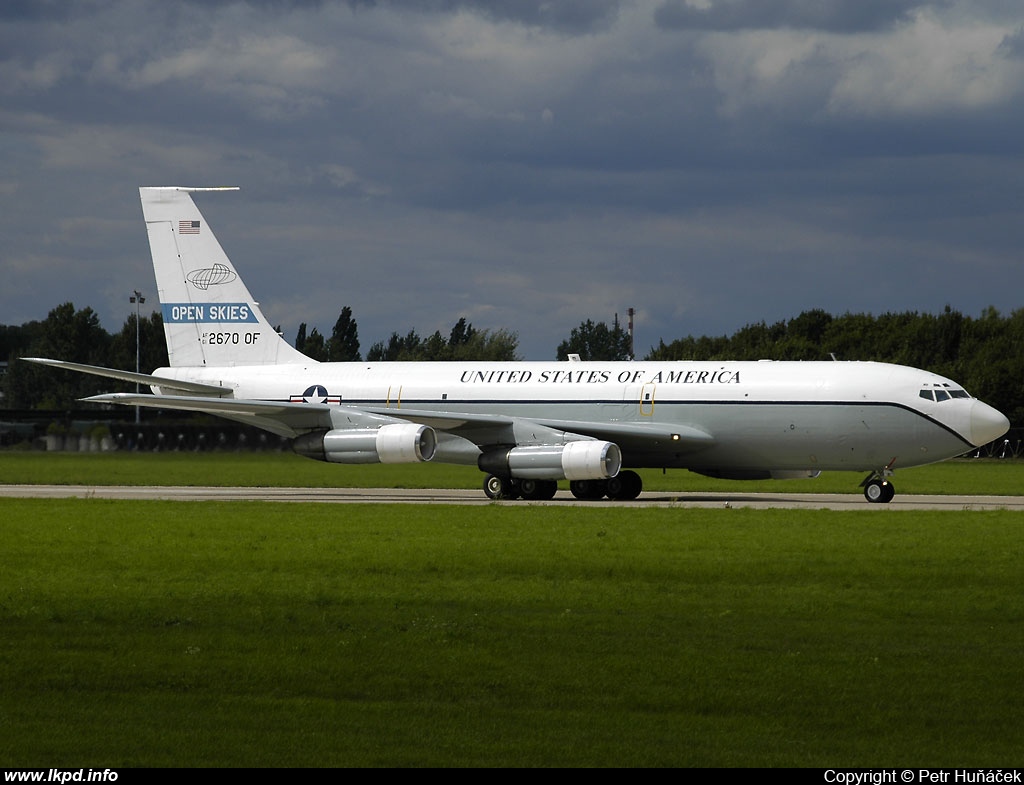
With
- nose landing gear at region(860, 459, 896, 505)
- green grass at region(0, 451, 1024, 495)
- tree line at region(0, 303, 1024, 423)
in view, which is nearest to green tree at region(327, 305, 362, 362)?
tree line at region(0, 303, 1024, 423)

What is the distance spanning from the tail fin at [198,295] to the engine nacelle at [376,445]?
6465mm

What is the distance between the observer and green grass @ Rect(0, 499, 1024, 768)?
29.3 ft

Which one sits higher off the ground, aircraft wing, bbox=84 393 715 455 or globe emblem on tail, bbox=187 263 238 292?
globe emblem on tail, bbox=187 263 238 292

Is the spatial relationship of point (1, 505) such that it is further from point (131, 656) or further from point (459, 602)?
point (131, 656)

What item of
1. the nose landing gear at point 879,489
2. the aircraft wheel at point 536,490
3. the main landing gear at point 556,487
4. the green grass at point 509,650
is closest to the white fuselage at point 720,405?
the nose landing gear at point 879,489

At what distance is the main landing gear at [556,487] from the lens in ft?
117

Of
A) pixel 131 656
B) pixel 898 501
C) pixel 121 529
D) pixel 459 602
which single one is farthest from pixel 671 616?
pixel 898 501

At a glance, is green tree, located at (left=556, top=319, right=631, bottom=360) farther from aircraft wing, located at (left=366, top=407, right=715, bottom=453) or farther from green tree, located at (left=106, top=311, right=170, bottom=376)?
aircraft wing, located at (left=366, top=407, right=715, bottom=453)

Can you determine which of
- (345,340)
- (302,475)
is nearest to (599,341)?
(345,340)

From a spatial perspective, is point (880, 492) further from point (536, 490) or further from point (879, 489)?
point (536, 490)

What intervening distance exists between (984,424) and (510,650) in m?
23.4

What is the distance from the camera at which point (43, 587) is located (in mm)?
15828

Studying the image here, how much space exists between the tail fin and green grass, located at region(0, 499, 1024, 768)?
792 inches

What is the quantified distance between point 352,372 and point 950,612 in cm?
2704
